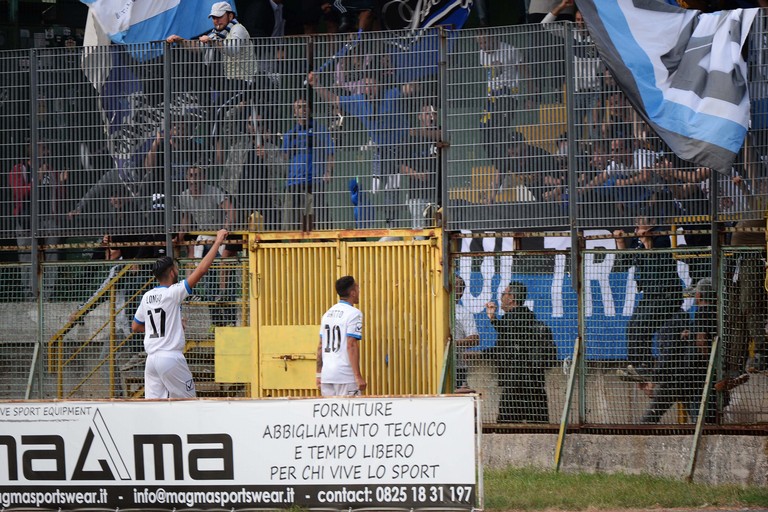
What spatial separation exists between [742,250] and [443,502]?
445 cm

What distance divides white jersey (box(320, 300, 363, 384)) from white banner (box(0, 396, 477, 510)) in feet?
6.13

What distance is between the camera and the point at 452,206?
12.9 metres

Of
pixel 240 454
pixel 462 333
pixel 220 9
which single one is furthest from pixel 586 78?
pixel 240 454

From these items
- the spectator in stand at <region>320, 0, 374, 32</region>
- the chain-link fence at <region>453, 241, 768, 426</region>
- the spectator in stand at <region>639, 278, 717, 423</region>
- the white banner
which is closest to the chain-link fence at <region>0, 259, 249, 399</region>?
the chain-link fence at <region>453, 241, 768, 426</region>

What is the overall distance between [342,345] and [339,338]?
77 millimetres

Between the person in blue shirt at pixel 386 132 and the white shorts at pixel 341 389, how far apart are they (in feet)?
6.46

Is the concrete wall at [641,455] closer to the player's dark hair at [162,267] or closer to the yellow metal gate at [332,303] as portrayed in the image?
the yellow metal gate at [332,303]

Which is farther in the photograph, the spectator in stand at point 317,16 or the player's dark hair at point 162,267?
the spectator in stand at point 317,16

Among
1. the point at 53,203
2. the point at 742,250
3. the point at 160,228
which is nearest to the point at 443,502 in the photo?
the point at 742,250

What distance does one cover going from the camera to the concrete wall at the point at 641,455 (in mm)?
11820

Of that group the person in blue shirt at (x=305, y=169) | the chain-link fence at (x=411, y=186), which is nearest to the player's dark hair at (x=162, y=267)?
the chain-link fence at (x=411, y=186)

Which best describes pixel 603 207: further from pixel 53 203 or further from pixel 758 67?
pixel 53 203

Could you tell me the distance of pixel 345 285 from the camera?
12.1 m

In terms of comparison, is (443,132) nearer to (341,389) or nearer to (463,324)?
(463,324)
